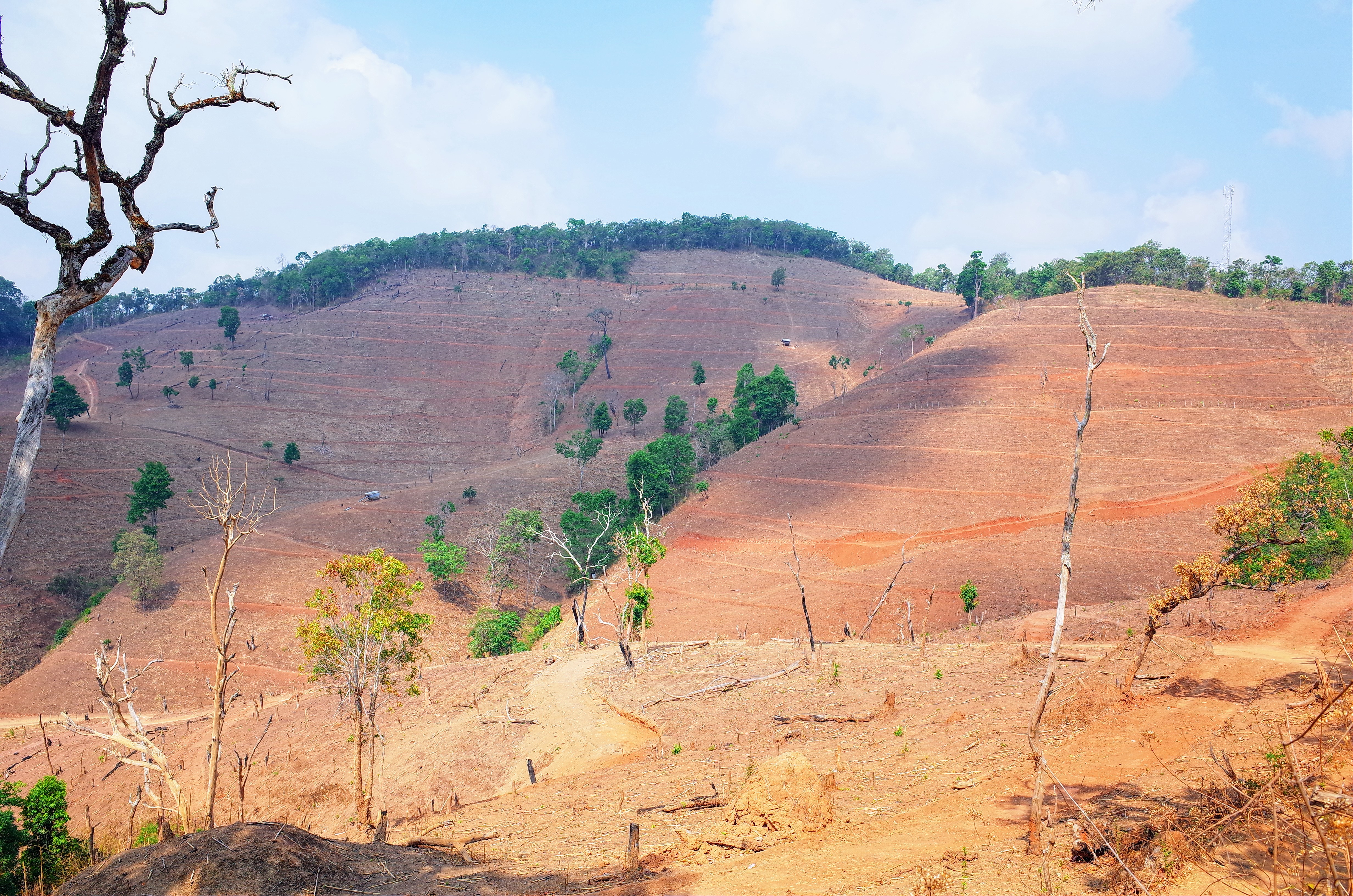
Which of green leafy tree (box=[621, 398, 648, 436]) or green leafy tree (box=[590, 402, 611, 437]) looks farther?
green leafy tree (box=[590, 402, 611, 437])

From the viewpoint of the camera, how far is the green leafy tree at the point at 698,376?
97938 millimetres

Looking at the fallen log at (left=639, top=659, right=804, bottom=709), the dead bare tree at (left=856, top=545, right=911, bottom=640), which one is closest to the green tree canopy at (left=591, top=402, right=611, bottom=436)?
the dead bare tree at (left=856, top=545, right=911, bottom=640)

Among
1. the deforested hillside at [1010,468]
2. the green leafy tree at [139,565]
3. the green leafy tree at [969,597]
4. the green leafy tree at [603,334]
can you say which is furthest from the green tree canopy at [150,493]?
the green leafy tree at [603,334]

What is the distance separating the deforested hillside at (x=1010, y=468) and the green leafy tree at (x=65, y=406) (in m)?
54.1

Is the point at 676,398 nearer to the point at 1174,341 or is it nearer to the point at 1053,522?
the point at 1053,522

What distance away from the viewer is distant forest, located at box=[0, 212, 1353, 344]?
3713 inches

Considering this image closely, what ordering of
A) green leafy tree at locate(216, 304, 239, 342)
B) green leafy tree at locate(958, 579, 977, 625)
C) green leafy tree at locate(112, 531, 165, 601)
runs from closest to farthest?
green leafy tree at locate(958, 579, 977, 625) → green leafy tree at locate(112, 531, 165, 601) → green leafy tree at locate(216, 304, 239, 342)

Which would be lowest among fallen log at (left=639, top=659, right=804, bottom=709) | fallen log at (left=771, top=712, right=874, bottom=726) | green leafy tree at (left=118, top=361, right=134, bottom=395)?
fallen log at (left=639, top=659, right=804, bottom=709)

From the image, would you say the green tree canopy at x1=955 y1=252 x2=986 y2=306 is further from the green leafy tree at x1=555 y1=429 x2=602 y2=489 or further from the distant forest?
the green leafy tree at x1=555 y1=429 x2=602 y2=489

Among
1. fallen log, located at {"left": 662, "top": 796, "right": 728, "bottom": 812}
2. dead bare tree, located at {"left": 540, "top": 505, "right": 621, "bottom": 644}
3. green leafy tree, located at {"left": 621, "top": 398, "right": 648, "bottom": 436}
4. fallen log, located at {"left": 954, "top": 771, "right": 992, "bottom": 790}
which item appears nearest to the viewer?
fallen log, located at {"left": 954, "top": 771, "right": 992, "bottom": 790}

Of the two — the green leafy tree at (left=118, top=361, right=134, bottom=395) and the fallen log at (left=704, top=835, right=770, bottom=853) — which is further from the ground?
the green leafy tree at (left=118, top=361, right=134, bottom=395)

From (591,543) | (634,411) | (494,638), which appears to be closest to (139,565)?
(494,638)

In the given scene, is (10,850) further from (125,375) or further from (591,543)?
(125,375)

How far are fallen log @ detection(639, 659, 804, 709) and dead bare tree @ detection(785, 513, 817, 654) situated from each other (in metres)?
1.42
